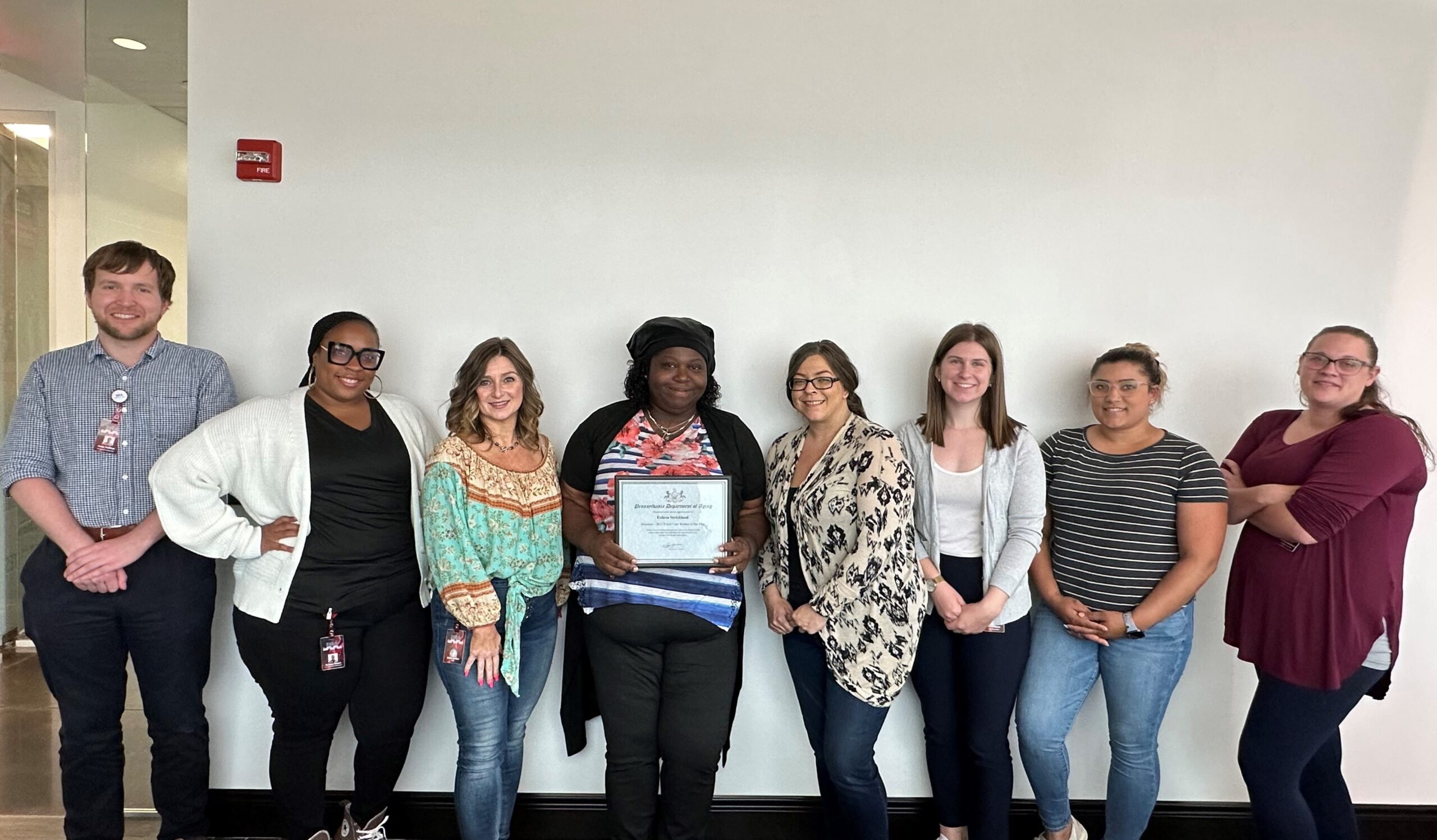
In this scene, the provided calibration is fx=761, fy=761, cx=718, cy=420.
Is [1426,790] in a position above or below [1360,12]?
below

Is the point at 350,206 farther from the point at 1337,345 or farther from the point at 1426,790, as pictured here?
the point at 1426,790

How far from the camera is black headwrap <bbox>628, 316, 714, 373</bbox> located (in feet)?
7.52

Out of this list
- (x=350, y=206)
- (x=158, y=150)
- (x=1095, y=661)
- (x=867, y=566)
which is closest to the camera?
(x=867, y=566)

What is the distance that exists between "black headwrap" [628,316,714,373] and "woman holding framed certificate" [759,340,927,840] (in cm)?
28

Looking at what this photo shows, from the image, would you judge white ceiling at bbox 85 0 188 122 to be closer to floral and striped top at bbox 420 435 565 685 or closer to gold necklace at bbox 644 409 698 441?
floral and striped top at bbox 420 435 565 685

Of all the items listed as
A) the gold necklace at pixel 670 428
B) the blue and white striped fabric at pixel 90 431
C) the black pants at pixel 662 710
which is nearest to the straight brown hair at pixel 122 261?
the blue and white striped fabric at pixel 90 431

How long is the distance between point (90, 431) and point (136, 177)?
1.65m

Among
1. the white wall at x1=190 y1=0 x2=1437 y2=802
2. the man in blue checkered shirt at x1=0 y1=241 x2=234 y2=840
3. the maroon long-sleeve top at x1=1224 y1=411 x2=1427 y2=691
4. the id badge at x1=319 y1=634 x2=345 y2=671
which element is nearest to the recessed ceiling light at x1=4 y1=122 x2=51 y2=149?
the white wall at x1=190 y1=0 x2=1437 y2=802

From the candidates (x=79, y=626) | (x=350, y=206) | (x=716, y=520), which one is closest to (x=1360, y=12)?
(x=716, y=520)

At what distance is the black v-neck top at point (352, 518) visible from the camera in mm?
2213

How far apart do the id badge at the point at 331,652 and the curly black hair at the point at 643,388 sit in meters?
1.13

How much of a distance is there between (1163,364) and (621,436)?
1.99 metres

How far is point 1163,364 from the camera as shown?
109 inches

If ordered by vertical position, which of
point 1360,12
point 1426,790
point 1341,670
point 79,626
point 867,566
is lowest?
point 1426,790
